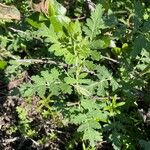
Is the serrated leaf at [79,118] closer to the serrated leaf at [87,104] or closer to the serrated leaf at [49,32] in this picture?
the serrated leaf at [87,104]

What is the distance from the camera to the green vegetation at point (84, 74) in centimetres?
222

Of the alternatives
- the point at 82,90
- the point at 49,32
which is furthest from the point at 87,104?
the point at 49,32

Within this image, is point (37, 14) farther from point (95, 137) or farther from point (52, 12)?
point (95, 137)

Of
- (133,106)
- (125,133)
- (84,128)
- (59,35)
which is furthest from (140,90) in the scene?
(59,35)

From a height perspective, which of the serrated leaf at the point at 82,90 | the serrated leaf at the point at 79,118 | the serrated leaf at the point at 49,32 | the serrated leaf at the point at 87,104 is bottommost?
the serrated leaf at the point at 79,118

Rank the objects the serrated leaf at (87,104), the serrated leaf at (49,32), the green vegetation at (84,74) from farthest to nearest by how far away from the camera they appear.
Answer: the serrated leaf at (87,104), the green vegetation at (84,74), the serrated leaf at (49,32)

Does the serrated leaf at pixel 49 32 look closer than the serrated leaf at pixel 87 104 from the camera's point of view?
Yes

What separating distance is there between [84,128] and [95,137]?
3.7 inches

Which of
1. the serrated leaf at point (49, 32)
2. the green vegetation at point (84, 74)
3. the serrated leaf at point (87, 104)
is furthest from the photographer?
the serrated leaf at point (87, 104)

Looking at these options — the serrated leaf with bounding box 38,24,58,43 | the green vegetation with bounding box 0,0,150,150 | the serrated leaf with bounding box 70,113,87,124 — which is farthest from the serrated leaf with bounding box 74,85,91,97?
the serrated leaf with bounding box 38,24,58,43

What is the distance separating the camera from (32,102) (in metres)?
3.15

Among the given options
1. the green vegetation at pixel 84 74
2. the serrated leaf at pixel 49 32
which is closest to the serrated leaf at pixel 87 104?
the green vegetation at pixel 84 74

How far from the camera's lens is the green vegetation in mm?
2221

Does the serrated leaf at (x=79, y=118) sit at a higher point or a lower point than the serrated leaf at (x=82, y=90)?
lower
